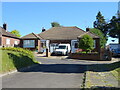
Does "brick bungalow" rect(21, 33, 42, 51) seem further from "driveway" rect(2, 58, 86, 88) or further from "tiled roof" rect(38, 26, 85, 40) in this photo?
"driveway" rect(2, 58, 86, 88)

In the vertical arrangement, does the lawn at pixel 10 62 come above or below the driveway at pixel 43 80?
above

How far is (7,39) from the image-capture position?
43.2 metres

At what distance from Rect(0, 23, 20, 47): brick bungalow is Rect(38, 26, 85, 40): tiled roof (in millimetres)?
6947

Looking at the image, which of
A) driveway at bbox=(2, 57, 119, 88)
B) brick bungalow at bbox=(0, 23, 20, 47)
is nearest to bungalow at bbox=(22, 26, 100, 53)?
brick bungalow at bbox=(0, 23, 20, 47)

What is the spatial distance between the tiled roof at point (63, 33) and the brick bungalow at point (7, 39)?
695cm

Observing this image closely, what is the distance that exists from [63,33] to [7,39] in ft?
48.1

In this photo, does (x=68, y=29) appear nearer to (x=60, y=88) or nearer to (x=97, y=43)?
(x=97, y=43)

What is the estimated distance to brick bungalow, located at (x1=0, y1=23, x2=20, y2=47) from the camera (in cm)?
3972

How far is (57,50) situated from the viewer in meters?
39.1

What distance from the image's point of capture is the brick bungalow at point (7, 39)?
39719 mm

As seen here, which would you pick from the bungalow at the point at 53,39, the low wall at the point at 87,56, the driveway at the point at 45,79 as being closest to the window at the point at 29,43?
the bungalow at the point at 53,39

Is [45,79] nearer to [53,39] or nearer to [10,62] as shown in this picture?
[10,62]

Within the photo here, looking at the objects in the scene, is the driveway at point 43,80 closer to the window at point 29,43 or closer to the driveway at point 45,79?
the driveway at point 45,79

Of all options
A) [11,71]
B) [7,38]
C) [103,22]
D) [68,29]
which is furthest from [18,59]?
[103,22]
